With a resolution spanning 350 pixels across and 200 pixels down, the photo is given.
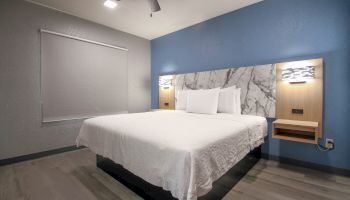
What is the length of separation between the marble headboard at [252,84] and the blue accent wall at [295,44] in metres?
0.17

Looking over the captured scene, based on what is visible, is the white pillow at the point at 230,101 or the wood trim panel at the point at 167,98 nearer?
the white pillow at the point at 230,101

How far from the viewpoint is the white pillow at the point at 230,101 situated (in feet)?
9.21

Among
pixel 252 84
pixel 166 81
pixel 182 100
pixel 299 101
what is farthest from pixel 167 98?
pixel 299 101

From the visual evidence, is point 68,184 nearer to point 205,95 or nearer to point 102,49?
point 205,95

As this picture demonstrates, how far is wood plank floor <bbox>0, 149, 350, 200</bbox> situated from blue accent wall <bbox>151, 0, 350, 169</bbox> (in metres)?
Result: 0.35

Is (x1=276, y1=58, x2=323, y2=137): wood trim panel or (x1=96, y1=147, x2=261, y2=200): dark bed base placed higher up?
(x1=276, y1=58, x2=323, y2=137): wood trim panel

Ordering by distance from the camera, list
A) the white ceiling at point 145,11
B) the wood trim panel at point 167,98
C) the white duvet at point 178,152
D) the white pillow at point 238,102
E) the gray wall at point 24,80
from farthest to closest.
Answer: the wood trim panel at point 167,98
the white pillow at point 238,102
the white ceiling at point 145,11
the gray wall at point 24,80
the white duvet at point 178,152

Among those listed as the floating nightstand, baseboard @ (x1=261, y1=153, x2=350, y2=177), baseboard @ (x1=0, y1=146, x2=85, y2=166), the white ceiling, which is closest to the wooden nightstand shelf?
the floating nightstand

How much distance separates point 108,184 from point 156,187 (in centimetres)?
79

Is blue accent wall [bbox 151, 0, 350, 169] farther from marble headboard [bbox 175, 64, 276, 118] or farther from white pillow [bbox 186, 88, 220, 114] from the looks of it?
white pillow [bbox 186, 88, 220, 114]

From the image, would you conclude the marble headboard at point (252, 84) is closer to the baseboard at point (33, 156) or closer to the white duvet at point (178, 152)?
the white duvet at point (178, 152)

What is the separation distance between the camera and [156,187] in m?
1.46

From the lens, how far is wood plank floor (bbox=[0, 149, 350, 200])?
5.61 feet

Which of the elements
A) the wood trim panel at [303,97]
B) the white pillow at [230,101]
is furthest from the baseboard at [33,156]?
the wood trim panel at [303,97]
